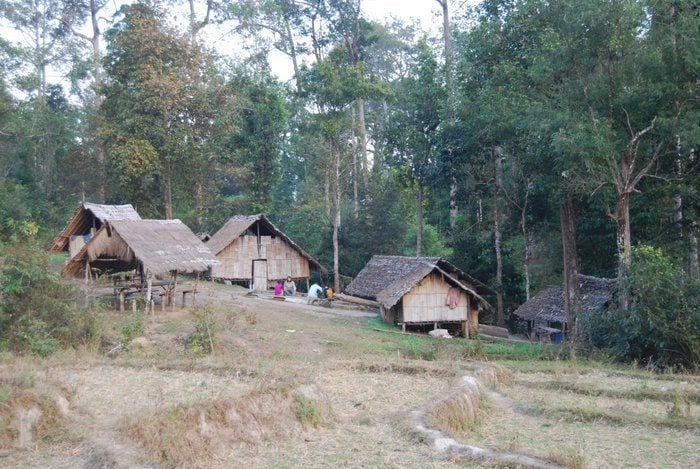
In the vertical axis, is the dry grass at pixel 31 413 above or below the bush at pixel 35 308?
below

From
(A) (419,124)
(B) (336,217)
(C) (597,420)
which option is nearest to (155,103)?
(B) (336,217)

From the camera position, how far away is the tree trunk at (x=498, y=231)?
29180 mm

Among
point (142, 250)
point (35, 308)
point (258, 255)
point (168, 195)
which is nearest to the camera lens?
point (35, 308)

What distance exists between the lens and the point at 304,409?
32.6 feet

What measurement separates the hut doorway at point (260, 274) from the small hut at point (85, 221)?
7.73m

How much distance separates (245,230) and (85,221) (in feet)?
25.1

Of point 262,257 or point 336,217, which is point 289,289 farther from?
point 336,217

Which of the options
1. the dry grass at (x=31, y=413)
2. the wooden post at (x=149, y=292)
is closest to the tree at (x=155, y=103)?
the wooden post at (x=149, y=292)

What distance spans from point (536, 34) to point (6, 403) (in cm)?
2163

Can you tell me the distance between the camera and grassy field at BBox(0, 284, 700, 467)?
8375mm

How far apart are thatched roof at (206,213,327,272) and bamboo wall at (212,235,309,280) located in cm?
38

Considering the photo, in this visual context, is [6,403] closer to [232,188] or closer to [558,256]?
[558,256]

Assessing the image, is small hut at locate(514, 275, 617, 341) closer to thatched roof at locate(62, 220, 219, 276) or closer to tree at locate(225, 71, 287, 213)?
thatched roof at locate(62, 220, 219, 276)

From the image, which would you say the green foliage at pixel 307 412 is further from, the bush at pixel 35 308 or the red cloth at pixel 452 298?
the red cloth at pixel 452 298
